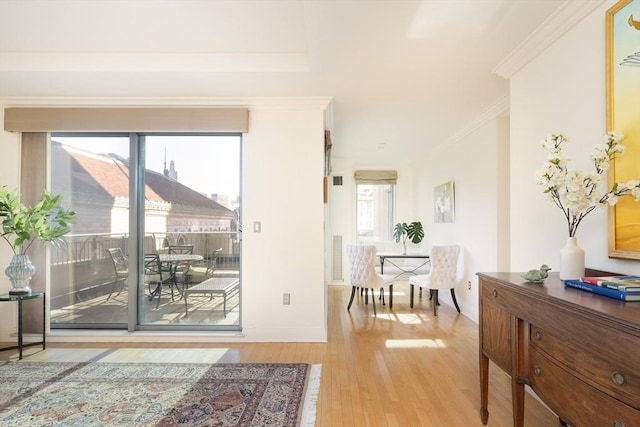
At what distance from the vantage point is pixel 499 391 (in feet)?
7.46

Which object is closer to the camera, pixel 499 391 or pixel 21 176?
pixel 499 391

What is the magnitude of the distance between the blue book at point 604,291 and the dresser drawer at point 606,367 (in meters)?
0.24

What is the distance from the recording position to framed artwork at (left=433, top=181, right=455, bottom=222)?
4570mm

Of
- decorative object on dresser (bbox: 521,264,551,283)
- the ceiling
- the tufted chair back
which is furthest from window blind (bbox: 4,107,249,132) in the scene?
decorative object on dresser (bbox: 521,264,551,283)

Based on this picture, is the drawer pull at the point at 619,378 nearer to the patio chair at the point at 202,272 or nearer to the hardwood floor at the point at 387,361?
the hardwood floor at the point at 387,361

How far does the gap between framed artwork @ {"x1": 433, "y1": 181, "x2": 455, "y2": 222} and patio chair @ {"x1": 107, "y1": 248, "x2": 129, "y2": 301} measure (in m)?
4.12

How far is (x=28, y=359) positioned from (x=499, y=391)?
3842 millimetres

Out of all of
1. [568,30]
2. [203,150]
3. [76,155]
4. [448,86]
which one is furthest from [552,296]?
[76,155]

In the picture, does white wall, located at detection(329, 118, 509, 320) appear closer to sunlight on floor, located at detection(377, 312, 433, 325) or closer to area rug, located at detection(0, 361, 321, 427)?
sunlight on floor, located at detection(377, 312, 433, 325)

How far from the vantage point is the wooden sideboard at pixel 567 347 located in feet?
3.26

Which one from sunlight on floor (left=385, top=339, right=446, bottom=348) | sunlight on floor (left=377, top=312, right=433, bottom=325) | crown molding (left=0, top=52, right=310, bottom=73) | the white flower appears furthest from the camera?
sunlight on floor (left=377, top=312, right=433, bottom=325)

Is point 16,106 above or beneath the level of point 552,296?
above

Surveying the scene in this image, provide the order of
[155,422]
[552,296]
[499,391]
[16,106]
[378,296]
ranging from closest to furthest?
[552,296] < [155,422] < [499,391] < [16,106] < [378,296]

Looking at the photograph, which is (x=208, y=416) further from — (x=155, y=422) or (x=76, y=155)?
(x=76, y=155)
